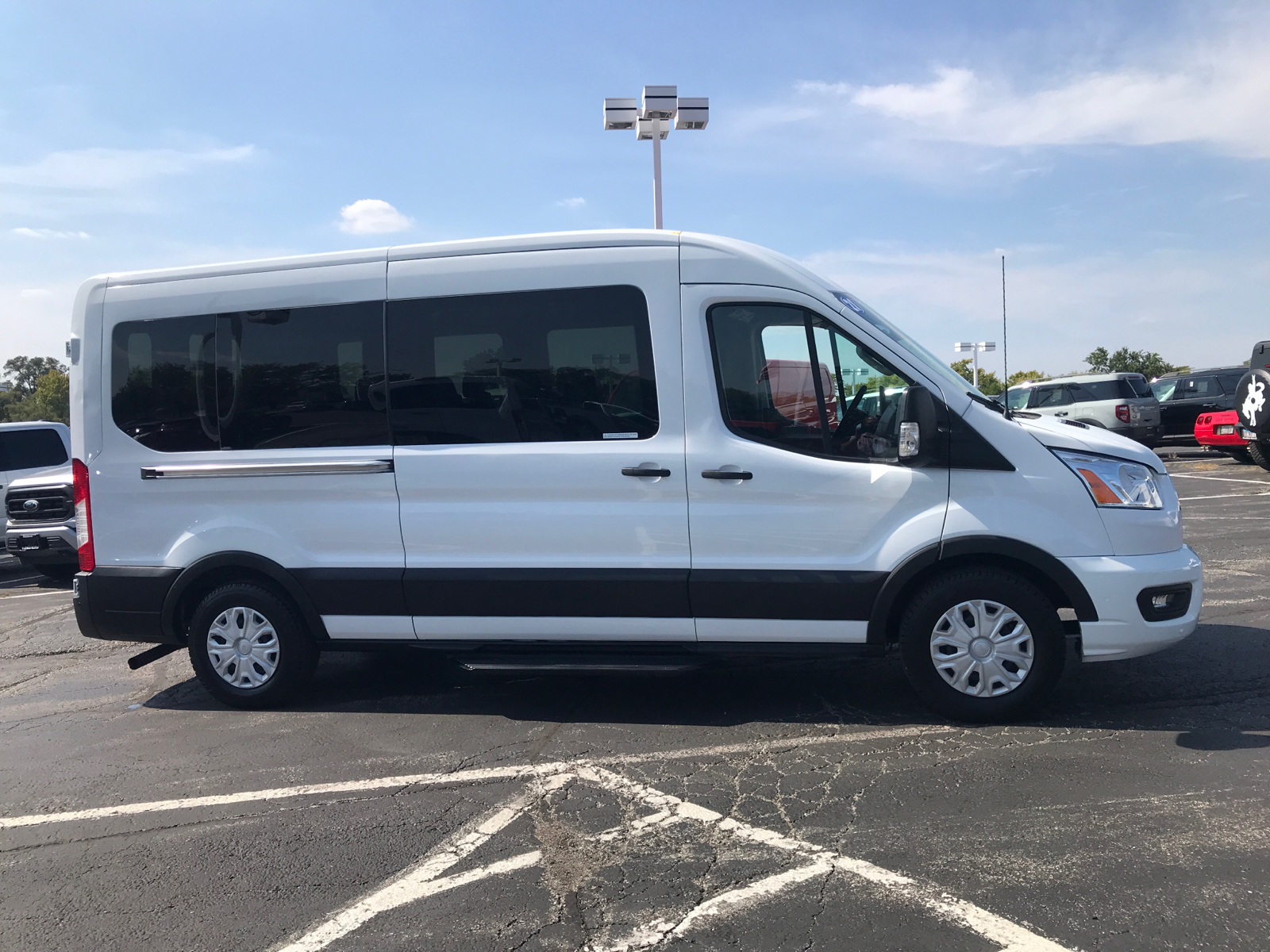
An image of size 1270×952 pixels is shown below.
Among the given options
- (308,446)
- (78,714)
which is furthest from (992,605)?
(78,714)

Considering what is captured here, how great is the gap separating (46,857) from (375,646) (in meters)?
1.96

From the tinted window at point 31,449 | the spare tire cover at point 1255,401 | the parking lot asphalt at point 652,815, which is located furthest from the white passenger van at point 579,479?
the spare tire cover at point 1255,401

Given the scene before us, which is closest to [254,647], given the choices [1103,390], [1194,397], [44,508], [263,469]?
[263,469]

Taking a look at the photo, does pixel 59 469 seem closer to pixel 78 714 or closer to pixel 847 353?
pixel 78 714

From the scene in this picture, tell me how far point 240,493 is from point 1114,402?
2041 centimetres

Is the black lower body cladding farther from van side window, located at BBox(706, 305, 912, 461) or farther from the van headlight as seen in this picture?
the van headlight

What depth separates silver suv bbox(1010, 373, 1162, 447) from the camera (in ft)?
70.2

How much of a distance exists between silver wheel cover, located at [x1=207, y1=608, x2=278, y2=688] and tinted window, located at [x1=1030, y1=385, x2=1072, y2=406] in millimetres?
20858

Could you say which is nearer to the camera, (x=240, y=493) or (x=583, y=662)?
(x=583, y=662)

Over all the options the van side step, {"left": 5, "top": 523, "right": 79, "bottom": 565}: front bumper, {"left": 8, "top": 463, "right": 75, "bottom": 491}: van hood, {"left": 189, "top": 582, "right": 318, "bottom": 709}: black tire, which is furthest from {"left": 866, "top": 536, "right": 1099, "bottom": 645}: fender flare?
{"left": 8, "top": 463, "right": 75, "bottom": 491}: van hood

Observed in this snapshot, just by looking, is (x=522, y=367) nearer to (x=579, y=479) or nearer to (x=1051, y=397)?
(x=579, y=479)

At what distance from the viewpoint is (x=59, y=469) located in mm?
11859

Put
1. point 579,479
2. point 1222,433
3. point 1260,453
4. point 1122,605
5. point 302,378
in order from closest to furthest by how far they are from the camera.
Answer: point 1122,605
point 579,479
point 302,378
point 1260,453
point 1222,433

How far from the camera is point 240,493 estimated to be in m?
5.55
